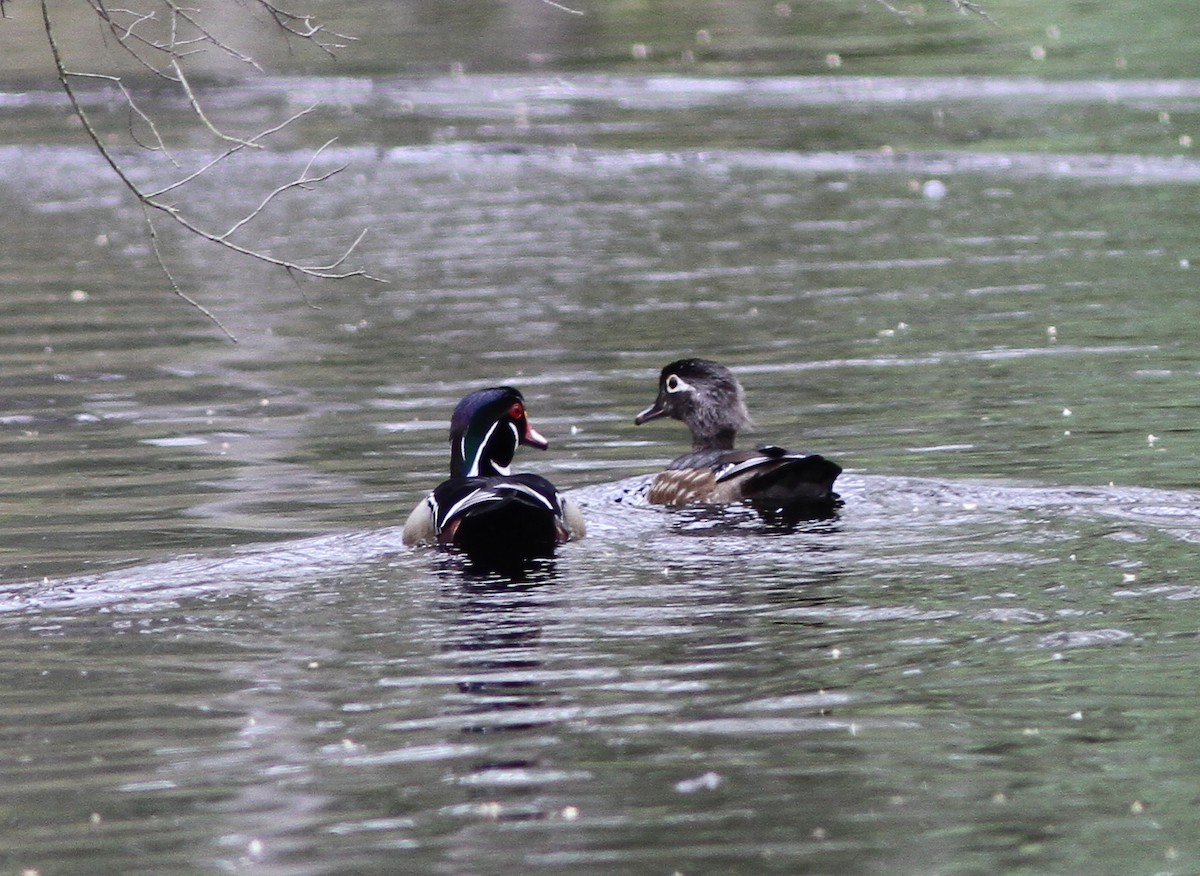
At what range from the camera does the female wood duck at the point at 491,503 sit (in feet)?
35.6

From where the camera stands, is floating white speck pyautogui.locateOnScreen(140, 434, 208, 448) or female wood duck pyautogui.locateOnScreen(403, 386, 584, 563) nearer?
female wood duck pyautogui.locateOnScreen(403, 386, 584, 563)

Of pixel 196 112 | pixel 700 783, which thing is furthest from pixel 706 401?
pixel 700 783

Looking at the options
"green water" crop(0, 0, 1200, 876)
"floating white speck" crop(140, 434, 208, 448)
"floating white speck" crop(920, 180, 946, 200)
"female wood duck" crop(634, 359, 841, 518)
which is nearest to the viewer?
"green water" crop(0, 0, 1200, 876)

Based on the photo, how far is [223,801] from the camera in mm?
7285

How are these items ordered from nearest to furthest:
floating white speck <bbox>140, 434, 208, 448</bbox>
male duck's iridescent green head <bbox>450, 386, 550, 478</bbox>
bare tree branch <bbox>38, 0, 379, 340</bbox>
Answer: bare tree branch <bbox>38, 0, 379, 340</bbox> < male duck's iridescent green head <bbox>450, 386, 550, 478</bbox> < floating white speck <bbox>140, 434, 208, 448</bbox>

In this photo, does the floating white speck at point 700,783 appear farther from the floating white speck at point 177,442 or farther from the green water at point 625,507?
the floating white speck at point 177,442

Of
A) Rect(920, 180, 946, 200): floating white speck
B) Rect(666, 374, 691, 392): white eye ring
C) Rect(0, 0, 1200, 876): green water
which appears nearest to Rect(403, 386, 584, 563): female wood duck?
Rect(0, 0, 1200, 876): green water

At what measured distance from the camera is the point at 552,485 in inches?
459

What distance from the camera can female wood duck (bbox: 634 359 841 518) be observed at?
11875 mm

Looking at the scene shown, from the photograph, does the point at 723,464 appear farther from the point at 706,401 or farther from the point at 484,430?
the point at 484,430

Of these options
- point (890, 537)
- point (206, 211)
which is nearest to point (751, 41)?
point (206, 211)

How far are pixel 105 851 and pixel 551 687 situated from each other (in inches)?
81.5

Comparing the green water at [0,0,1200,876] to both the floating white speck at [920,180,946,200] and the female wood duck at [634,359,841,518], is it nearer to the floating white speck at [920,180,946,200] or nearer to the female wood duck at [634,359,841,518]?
the floating white speck at [920,180,946,200]

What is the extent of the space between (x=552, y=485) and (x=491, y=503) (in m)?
0.91
